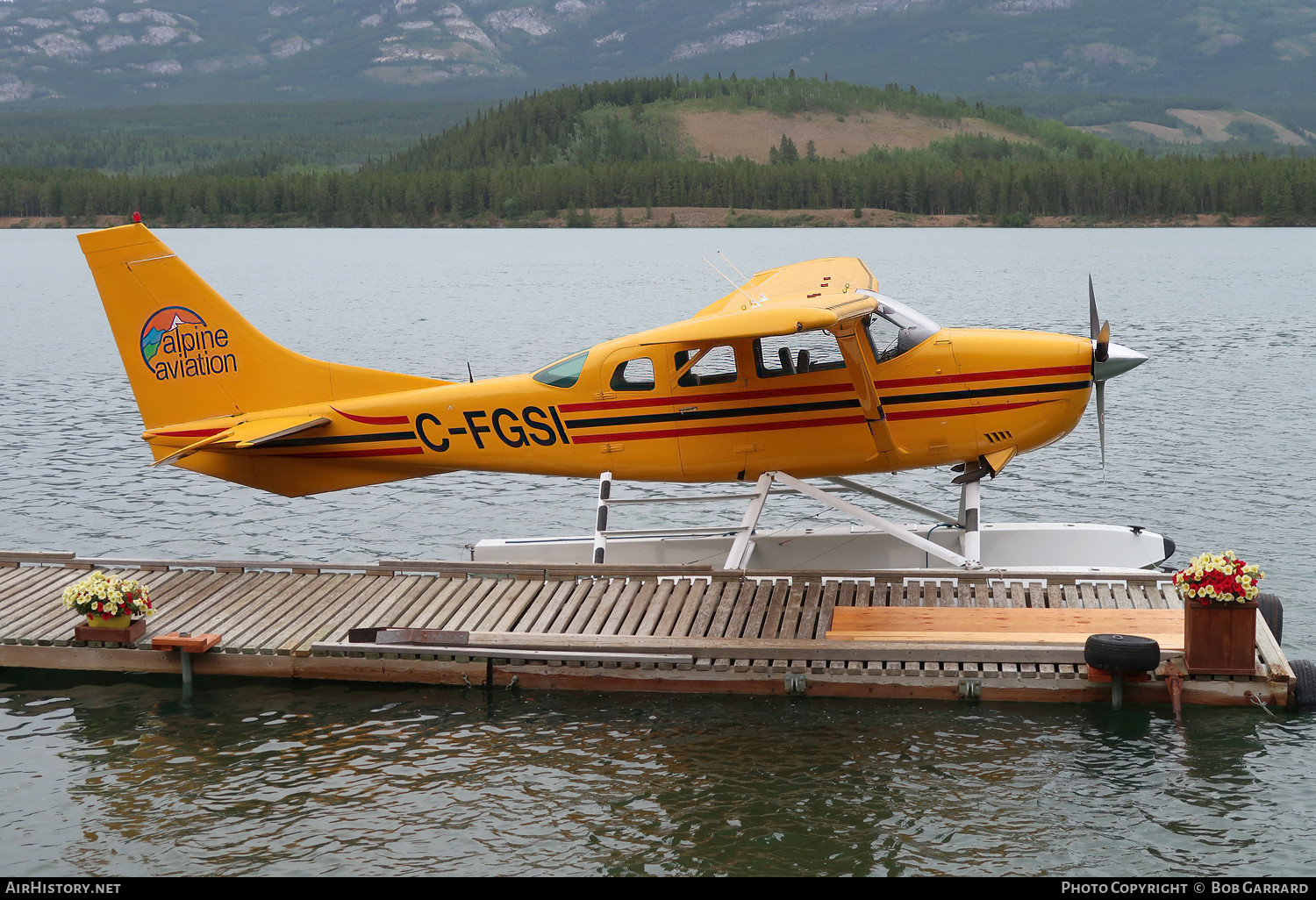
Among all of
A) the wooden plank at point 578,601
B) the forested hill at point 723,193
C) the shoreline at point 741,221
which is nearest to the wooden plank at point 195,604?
the wooden plank at point 578,601

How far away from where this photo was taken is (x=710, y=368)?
36.9 feet

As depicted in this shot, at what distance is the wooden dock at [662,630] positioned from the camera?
31.6 feet

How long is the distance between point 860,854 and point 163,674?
6.33m

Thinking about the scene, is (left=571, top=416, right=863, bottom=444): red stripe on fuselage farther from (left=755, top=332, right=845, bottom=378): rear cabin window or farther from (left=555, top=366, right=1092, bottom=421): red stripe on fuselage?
(left=755, top=332, right=845, bottom=378): rear cabin window

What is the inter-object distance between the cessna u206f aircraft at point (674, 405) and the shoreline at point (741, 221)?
12200 centimetres

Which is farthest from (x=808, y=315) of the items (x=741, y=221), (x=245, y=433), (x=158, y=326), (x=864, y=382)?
(x=741, y=221)

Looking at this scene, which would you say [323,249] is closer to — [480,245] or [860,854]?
[480,245]

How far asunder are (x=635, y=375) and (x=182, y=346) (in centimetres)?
442

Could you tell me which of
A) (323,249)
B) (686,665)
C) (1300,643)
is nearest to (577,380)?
(686,665)

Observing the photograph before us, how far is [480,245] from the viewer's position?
362 feet

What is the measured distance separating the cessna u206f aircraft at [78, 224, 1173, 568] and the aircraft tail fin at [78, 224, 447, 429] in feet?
0.06

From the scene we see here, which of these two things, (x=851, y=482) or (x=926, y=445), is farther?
(x=851, y=482)

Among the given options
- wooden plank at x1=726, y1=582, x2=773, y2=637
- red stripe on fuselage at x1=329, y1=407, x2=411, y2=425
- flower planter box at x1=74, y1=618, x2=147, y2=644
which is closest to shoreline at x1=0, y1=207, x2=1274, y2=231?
wooden plank at x1=726, y1=582, x2=773, y2=637

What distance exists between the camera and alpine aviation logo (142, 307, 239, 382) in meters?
11.9
